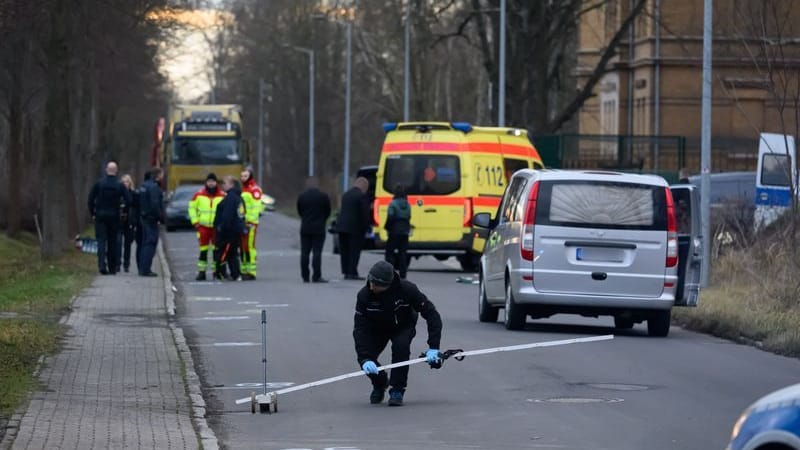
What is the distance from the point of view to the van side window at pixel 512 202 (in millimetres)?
17938

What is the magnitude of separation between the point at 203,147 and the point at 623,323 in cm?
3804

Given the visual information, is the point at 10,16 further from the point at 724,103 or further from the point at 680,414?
the point at 724,103

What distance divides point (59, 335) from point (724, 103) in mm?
36999

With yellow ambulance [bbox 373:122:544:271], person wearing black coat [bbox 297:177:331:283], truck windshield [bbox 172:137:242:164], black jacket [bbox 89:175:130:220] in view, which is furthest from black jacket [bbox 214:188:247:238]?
truck windshield [bbox 172:137:242:164]

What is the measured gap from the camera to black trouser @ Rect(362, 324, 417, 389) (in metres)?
11.8

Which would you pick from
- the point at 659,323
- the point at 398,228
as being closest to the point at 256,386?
the point at 659,323

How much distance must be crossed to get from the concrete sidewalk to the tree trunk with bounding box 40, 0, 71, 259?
39.0 ft

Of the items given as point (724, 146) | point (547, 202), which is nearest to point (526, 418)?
point (547, 202)

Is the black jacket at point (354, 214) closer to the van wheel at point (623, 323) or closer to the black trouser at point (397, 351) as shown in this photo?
the van wheel at point (623, 323)

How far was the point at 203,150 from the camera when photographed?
55.7 meters

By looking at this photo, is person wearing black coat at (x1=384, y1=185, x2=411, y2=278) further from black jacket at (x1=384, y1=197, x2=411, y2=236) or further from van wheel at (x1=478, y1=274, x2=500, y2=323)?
van wheel at (x1=478, y1=274, x2=500, y2=323)

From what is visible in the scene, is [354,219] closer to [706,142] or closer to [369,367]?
[706,142]

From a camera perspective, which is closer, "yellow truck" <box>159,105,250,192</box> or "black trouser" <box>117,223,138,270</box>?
"black trouser" <box>117,223,138,270</box>

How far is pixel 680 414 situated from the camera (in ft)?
37.4
